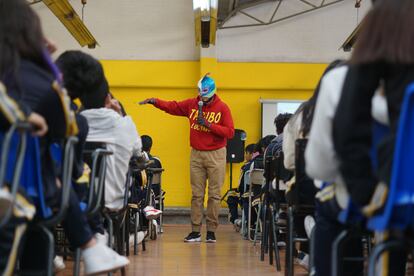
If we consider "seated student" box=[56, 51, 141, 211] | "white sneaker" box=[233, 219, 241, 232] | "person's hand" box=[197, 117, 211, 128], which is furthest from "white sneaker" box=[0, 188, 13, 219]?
"white sneaker" box=[233, 219, 241, 232]

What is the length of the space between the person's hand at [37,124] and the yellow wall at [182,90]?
8.89 meters

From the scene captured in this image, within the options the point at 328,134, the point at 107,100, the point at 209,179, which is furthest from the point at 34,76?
the point at 209,179

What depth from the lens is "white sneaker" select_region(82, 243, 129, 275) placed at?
83.4 inches

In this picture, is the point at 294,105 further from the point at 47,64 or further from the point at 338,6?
the point at 47,64

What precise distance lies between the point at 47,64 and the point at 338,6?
920cm

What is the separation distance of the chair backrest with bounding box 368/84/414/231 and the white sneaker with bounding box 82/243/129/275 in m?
0.97

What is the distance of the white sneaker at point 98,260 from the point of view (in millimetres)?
2117

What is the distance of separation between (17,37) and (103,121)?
3.90 ft

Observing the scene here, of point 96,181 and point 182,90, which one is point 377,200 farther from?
point 182,90

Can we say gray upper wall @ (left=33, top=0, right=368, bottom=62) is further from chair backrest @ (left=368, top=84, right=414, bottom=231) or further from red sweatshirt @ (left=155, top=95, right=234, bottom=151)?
chair backrest @ (left=368, top=84, right=414, bottom=231)

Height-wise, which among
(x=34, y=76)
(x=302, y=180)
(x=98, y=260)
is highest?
(x=34, y=76)

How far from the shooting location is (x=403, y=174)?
1.47 metres

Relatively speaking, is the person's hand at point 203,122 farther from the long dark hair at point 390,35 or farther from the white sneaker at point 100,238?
the long dark hair at point 390,35

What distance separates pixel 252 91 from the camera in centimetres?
1070
